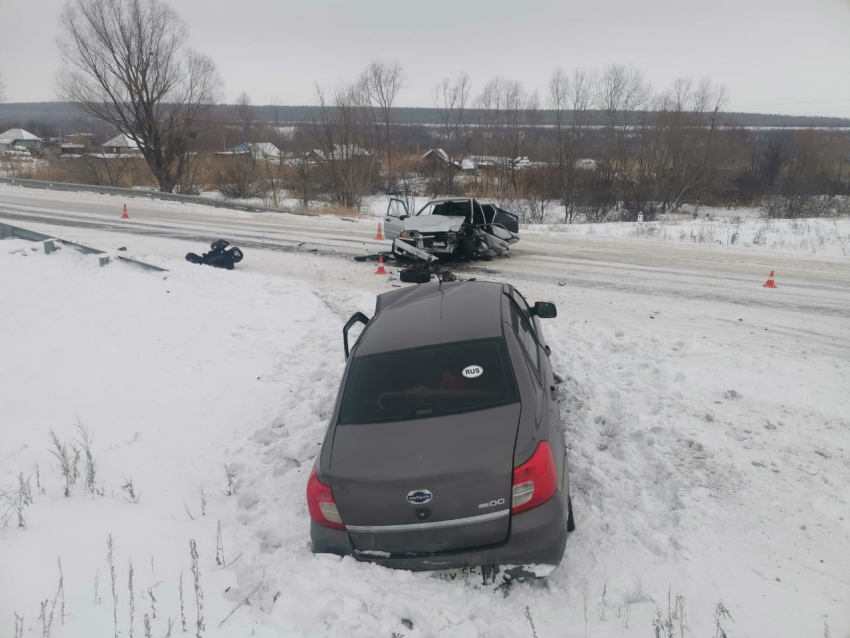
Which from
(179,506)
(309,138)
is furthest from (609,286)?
(309,138)

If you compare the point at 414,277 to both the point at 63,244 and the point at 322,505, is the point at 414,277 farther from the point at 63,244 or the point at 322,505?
the point at 322,505

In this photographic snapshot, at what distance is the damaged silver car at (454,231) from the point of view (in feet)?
41.8

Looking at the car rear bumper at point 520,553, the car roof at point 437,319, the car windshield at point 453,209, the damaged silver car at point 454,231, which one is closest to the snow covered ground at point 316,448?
the car rear bumper at point 520,553

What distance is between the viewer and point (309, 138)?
3816cm

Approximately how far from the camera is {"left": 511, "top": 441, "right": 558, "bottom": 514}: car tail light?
312cm

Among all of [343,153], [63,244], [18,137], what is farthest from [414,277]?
[18,137]

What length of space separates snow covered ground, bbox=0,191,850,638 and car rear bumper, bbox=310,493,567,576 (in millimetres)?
163

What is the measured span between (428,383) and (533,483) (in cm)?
99

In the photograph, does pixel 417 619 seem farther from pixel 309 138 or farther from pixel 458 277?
pixel 309 138

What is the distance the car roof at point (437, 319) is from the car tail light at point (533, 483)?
3.67 feet

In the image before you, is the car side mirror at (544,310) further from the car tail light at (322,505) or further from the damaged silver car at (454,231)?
the damaged silver car at (454,231)

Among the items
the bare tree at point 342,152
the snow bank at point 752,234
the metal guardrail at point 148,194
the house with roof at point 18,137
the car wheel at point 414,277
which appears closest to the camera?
the car wheel at point 414,277

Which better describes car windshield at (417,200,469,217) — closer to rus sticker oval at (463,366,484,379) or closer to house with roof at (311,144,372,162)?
rus sticker oval at (463,366,484,379)

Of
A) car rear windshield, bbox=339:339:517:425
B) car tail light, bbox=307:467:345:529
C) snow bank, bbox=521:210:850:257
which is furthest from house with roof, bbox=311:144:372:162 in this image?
car tail light, bbox=307:467:345:529
